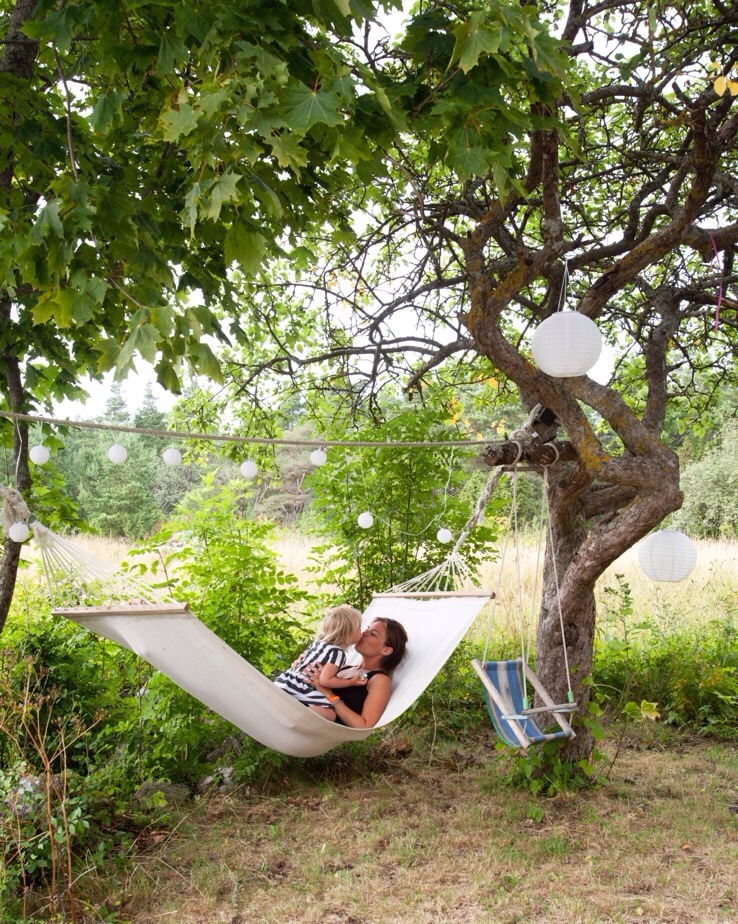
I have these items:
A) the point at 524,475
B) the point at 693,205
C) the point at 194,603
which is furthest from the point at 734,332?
the point at 524,475

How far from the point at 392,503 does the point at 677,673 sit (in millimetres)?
1712

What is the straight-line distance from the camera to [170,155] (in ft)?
7.57

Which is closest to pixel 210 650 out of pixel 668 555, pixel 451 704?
pixel 668 555

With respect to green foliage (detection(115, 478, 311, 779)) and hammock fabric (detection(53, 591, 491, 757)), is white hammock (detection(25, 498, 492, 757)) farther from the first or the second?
green foliage (detection(115, 478, 311, 779))

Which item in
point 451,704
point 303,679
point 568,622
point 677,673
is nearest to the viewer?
point 303,679

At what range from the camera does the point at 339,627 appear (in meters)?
2.90

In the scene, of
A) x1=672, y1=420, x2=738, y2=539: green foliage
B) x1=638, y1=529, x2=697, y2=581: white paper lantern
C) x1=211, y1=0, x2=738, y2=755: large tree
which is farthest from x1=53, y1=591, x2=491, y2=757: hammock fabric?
x1=672, y1=420, x2=738, y2=539: green foliage

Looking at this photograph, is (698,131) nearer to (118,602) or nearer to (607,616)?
(118,602)

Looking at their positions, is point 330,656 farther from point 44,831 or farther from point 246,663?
point 44,831

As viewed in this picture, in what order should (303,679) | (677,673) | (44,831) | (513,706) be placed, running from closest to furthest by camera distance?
1. (44,831)
2. (513,706)
3. (303,679)
4. (677,673)

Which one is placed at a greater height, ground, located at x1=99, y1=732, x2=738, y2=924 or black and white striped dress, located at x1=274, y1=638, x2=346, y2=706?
black and white striped dress, located at x1=274, y1=638, x2=346, y2=706

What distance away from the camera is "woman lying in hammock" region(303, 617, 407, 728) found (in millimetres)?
2758

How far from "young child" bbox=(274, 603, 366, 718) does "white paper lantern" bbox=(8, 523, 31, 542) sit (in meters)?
0.97

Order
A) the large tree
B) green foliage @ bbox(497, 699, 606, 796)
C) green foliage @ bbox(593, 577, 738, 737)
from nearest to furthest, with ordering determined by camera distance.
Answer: the large tree < green foliage @ bbox(497, 699, 606, 796) < green foliage @ bbox(593, 577, 738, 737)
